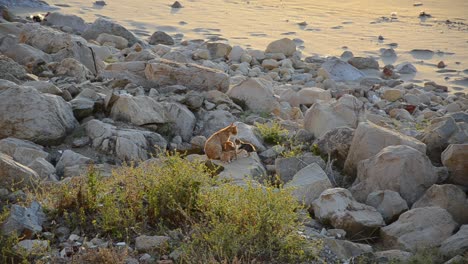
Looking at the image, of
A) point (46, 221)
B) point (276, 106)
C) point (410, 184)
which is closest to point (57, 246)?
point (46, 221)

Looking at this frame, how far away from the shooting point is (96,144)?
7820 mm

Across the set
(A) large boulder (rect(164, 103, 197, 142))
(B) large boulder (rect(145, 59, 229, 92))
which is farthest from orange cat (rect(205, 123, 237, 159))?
(B) large boulder (rect(145, 59, 229, 92))

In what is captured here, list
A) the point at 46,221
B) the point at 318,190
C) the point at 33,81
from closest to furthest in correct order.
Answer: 1. the point at 46,221
2. the point at 318,190
3. the point at 33,81

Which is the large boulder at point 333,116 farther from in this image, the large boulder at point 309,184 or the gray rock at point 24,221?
the gray rock at point 24,221

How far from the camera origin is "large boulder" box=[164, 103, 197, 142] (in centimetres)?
846

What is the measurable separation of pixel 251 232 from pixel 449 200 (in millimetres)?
2240

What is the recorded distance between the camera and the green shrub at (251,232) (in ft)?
15.4

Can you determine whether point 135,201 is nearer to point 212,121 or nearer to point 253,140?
point 253,140

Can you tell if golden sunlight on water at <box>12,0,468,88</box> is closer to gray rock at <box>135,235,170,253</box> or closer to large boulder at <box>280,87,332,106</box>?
large boulder at <box>280,87,332,106</box>

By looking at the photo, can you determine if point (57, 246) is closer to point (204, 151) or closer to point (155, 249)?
point (155, 249)

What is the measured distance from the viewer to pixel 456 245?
17.0ft

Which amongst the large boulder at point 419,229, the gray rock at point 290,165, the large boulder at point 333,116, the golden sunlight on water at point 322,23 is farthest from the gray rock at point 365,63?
the large boulder at point 419,229

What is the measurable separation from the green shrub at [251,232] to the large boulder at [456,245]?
997 mm

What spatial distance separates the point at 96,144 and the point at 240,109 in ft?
7.57
